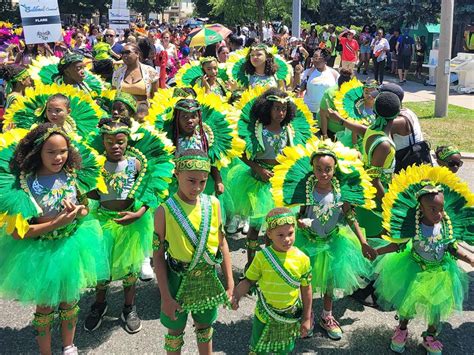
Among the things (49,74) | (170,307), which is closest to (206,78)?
(49,74)

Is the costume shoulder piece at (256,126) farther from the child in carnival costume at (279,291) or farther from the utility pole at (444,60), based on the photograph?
the utility pole at (444,60)

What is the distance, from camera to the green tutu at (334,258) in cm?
396

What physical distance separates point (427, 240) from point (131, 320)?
7.95 feet

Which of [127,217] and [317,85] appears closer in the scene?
[127,217]

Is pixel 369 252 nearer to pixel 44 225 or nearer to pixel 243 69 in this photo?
pixel 44 225

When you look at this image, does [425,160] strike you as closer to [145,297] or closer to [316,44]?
[145,297]

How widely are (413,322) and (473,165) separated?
228 inches

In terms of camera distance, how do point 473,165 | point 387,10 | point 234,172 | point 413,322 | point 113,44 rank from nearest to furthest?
point 413,322 < point 234,172 < point 473,165 < point 113,44 < point 387,10

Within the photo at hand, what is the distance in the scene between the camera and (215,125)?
495 centimetres

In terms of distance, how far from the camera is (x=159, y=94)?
539cm

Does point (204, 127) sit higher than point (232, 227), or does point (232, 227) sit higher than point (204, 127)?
point (204, 127)

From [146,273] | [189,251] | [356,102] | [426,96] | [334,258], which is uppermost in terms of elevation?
[356,102]

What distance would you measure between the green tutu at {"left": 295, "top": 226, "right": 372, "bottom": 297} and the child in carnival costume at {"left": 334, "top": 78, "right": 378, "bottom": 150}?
2.26 metres

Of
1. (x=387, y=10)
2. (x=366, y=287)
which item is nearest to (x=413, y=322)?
(x=366, y=287)
